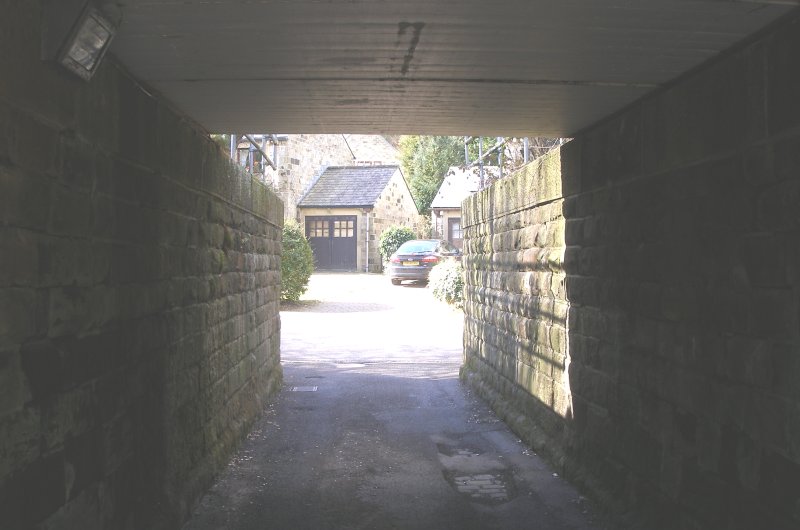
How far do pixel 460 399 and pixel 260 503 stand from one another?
402 centimetres

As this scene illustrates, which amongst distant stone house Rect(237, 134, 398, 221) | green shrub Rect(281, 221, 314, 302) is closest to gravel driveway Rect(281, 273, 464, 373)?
green shrub Rect(281, 221, 314, 302)

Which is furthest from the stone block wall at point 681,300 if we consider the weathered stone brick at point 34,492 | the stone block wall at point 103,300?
the weathered stone brick at point 34,492

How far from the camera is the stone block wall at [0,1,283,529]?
8.16 ft

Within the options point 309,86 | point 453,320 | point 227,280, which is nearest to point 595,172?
point 309,86

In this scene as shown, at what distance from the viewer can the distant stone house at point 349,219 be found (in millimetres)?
31734

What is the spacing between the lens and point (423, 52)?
3814 mm

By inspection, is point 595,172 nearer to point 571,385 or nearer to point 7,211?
point 571,385

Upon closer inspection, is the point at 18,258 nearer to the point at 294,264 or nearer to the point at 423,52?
the point at 423,52

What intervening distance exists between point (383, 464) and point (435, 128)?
9.01ft

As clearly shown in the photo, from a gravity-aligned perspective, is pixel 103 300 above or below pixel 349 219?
below

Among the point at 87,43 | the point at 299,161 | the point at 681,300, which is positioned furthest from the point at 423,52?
the point at 299,161

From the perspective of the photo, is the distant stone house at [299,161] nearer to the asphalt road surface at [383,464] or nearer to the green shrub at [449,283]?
the green shrub at [449,283]

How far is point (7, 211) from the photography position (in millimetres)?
2393

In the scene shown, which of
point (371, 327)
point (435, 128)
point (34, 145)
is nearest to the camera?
point (34, 145)
